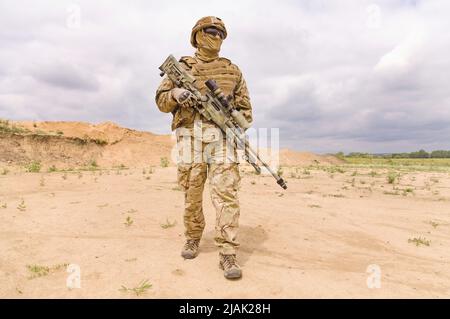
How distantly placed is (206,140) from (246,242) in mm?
1585

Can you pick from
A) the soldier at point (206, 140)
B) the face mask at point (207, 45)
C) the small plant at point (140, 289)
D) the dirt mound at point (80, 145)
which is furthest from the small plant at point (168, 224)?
the dirt mound at point (80, 145)

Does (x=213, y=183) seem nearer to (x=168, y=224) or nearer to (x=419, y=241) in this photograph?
(x=168, y=224)

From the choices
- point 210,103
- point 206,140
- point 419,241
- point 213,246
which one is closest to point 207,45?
point 210,103

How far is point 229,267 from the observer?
11.1ft

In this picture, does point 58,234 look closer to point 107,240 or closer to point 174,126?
point 107,240

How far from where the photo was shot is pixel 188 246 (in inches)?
157

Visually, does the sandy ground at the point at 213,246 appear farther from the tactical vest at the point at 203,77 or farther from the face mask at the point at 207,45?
the face mask at the point at 207,45

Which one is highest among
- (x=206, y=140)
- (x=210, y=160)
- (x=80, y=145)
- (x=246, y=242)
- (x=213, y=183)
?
(x=80, y=145)

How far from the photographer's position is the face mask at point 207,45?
3.82 meters

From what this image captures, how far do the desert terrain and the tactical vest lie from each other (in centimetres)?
145

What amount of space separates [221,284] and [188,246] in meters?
0.87

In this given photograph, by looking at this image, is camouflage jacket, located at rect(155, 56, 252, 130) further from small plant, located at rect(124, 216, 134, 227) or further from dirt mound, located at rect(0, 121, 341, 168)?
dirt mound, located at rect(0, 121, 341, 168)
